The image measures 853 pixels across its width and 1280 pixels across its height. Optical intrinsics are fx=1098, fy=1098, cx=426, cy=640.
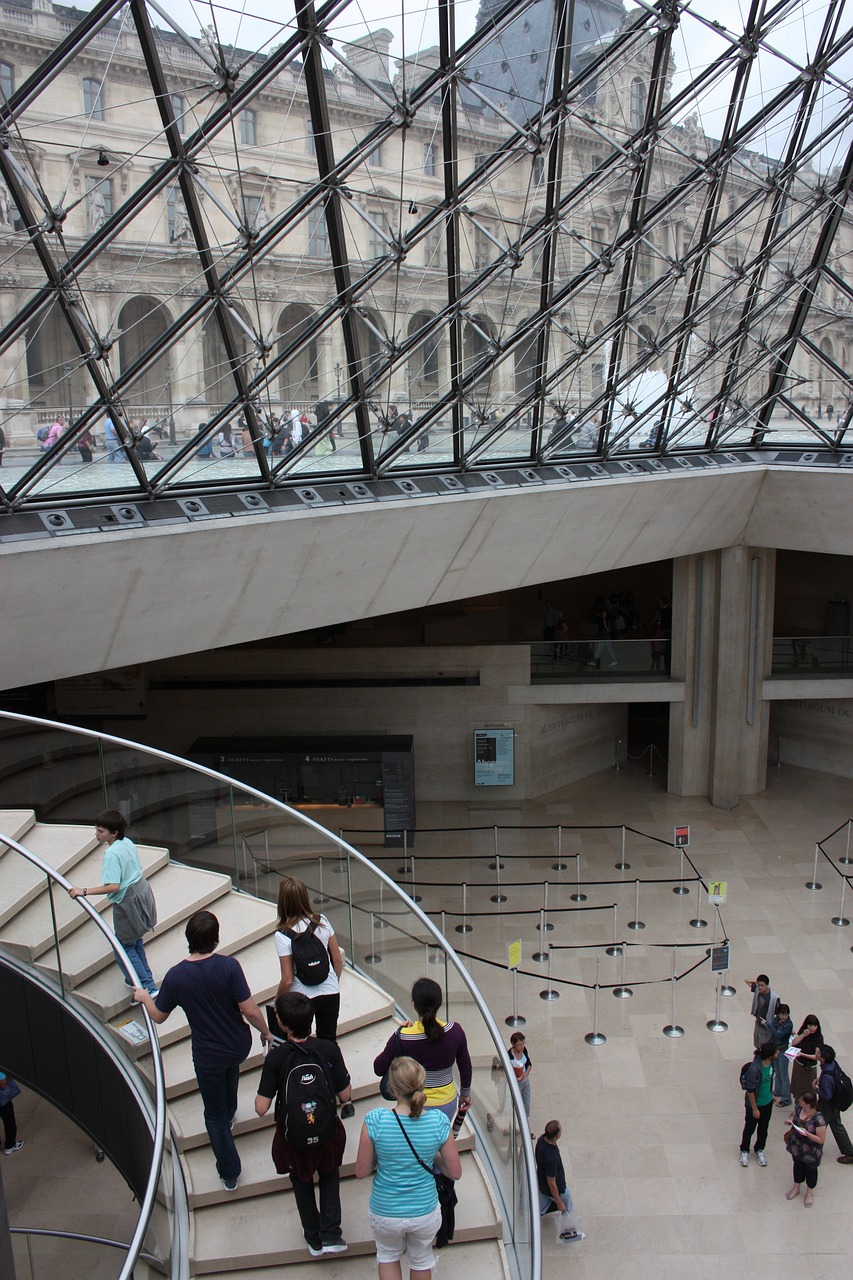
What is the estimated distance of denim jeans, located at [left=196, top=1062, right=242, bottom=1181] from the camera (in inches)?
251

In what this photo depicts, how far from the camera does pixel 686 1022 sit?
14984 millimetres

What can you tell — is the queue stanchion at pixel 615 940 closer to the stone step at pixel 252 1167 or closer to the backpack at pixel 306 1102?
the stone step at pixel 252 1167

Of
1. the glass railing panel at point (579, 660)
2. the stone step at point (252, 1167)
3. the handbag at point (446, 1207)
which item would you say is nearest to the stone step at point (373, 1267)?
the handbag at point (446, 1207)

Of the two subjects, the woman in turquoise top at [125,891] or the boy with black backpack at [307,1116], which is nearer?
the boy with black backpack at [307,1116]

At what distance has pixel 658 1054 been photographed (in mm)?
14273

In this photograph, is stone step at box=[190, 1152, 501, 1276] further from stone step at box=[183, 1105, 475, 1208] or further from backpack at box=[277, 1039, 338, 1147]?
backpack at box=[277, 1039, 338, 1147]

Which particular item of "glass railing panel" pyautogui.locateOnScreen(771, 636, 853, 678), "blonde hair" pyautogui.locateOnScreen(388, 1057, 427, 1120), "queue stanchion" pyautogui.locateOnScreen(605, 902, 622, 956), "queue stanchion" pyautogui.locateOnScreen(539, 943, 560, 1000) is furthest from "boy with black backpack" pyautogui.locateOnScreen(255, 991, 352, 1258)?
"glass railing panel" pyautogui.locateOnScreen(771, 636, 853, 678)

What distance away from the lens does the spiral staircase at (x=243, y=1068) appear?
6.16 metres

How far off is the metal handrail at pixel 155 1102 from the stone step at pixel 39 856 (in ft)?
0.40

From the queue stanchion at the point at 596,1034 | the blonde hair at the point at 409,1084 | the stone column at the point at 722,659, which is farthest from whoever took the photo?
the stone column at the point at 722,659

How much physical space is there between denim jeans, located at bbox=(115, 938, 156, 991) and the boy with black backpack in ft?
6.33

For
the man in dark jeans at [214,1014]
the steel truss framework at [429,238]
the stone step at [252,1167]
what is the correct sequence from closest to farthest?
the man in dark jeans at [214,1014] → the stone step at [252,1167] → the steel truss framework at [429,238]

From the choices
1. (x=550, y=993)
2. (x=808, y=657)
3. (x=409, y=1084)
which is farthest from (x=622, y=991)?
(x=409, y=1084)

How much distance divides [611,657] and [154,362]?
13931 millimetres
